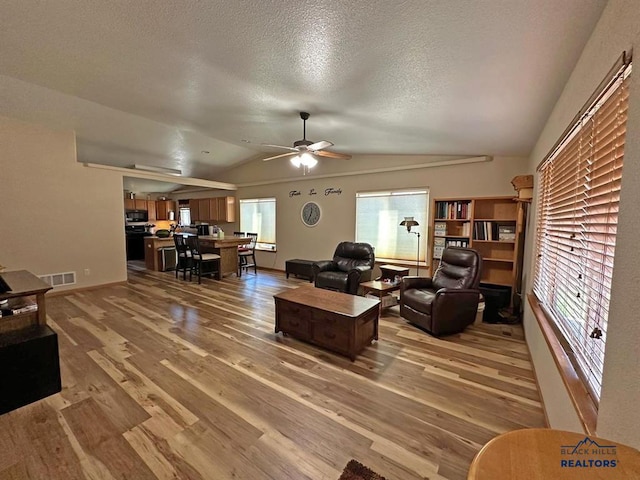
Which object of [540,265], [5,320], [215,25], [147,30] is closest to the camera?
[215,25]

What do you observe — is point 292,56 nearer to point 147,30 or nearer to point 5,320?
point 147,30

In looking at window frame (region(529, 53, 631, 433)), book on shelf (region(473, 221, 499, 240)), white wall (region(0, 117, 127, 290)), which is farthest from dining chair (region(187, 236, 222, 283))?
window frame (region(529, 53, 631, 433))

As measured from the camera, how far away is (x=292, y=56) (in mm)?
2004

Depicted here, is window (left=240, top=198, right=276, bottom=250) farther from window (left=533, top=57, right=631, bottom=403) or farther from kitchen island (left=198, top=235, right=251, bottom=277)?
window (left=533, top=57, right=631, bottom=403)

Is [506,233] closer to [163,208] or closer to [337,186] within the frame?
[337,186]

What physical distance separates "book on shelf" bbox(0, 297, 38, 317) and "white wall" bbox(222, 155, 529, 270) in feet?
15.4

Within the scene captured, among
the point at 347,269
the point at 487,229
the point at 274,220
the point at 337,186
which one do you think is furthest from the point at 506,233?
the point at 274,220

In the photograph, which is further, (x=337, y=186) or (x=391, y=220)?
(x=337, y=186)

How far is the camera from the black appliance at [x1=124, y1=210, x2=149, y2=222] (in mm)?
8391

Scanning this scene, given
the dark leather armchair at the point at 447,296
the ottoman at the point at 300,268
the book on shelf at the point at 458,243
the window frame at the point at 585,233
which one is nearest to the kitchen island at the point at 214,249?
the ottoman at the point at 300,268

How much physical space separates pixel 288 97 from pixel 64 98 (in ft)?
10.5

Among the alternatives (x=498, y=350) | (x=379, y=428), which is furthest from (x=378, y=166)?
(x=379, y=428)

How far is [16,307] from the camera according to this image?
2.16 m

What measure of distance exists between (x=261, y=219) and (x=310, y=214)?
1726mm
